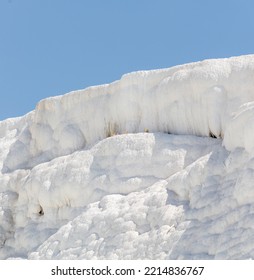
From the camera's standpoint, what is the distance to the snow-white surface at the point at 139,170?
1171 cm

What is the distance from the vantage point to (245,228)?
35.0 ft

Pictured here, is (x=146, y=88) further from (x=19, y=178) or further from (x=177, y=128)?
(x=19, y=178)

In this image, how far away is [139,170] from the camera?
14766mm

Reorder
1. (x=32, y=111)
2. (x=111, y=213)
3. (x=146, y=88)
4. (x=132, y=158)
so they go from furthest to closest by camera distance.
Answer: (x=32, y=111)
(x=146, y=88)
(x=132, y=158)
(x=111, y=213)

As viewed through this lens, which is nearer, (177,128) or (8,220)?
(177,128)

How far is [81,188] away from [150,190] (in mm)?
2336

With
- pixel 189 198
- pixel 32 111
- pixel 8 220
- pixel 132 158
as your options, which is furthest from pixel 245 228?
pixel 32 111

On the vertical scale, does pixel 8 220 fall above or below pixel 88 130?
below

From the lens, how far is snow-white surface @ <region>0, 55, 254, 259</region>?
1171 centimetres

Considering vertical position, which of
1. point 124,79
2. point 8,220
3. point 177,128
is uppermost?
point 124,79
